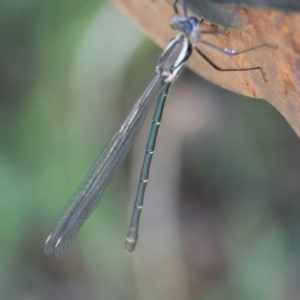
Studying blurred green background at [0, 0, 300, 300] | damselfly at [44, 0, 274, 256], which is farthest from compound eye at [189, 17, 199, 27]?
blurred green background at [0, 0, 300, 300]

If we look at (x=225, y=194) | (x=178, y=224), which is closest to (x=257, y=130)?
(x=225, y=194)

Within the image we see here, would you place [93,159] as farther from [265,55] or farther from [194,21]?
[265,55]

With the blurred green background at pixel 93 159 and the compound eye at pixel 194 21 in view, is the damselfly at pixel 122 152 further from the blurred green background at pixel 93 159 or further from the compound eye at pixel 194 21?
the blurred green background at pixel 93 159

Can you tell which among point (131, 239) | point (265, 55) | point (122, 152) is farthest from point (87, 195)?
point (265, 55)

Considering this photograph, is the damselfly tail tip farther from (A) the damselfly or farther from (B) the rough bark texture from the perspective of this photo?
(B) the rough bark texture

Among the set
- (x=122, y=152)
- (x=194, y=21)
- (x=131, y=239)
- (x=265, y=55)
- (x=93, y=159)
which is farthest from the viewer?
(x=93, y=159)

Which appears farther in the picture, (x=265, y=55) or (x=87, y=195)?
(x=87, y=195)
